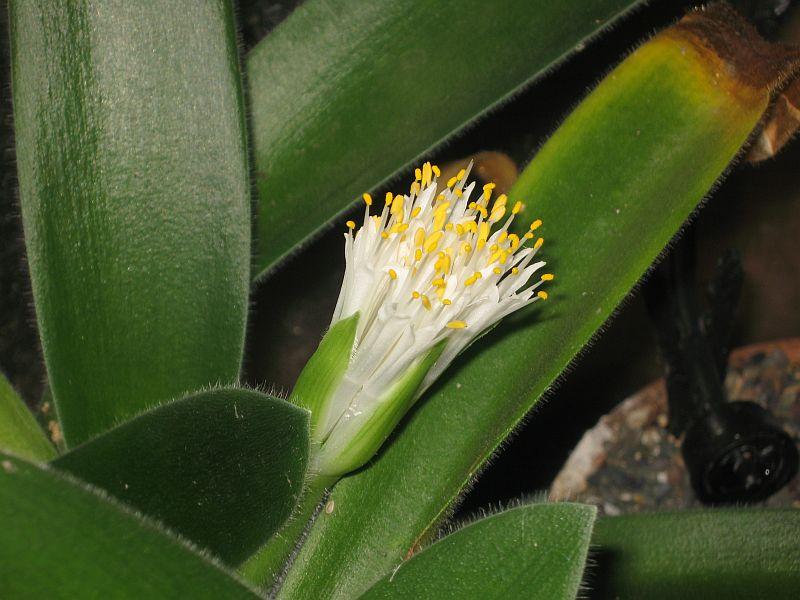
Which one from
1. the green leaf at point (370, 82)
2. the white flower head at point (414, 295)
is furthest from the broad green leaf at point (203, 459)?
the green leaf at point (370, 82)

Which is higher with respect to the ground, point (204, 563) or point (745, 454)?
point (204, 563)

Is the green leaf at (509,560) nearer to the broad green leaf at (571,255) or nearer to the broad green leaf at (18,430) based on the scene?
the broad green leaf at (571,255)

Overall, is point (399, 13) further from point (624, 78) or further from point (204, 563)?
point (204, 563)

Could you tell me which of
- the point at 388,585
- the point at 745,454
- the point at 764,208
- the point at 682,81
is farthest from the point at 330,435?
the point at 764,208

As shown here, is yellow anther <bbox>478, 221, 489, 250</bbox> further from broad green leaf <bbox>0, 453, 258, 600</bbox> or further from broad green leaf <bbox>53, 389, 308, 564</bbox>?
broad green leaf <bbox>0, 453, 258, 600</bbox>

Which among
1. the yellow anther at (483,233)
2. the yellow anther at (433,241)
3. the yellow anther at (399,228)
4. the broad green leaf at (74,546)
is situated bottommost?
the yellow anther at (483,233)

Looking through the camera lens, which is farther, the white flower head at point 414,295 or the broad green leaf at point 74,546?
the white flower head at point 414,295
